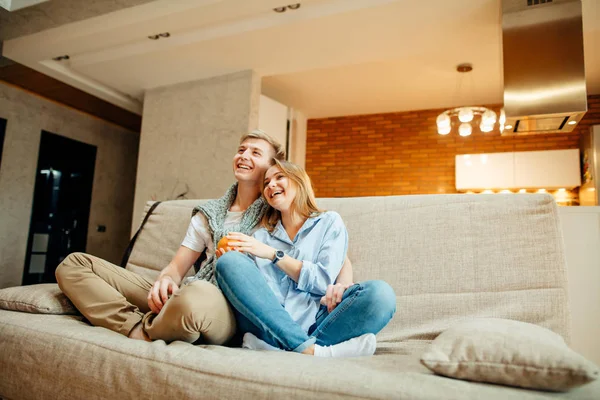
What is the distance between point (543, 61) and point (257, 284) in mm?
2672

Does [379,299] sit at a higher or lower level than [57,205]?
lower

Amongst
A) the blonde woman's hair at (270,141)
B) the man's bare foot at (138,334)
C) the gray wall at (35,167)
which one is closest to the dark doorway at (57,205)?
the gray wall at (35,167)

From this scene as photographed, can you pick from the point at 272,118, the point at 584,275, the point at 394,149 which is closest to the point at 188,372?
the point at 584,275

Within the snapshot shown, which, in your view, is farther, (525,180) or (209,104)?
(525,180)

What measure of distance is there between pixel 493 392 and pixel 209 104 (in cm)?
422

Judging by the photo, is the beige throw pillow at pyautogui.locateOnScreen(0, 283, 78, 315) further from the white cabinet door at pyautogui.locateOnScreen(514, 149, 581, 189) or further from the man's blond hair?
the white cabinet door at pyautogui.locateOnScreen(514, 149, 581, 189)

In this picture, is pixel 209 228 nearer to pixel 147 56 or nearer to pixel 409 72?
pixel 147 56

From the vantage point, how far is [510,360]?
2.82ft

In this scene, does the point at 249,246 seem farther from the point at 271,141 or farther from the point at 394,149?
the point at 394,149

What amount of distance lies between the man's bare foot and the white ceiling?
2.66m

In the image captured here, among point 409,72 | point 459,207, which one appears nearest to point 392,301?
point 459,207

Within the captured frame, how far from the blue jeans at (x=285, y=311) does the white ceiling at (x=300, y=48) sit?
2538 millimetres

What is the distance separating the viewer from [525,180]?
5.12 meters

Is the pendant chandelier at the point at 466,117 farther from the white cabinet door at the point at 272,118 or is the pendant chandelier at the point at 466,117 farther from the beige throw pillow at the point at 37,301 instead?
the beige throw pillow at the point at 37,301
